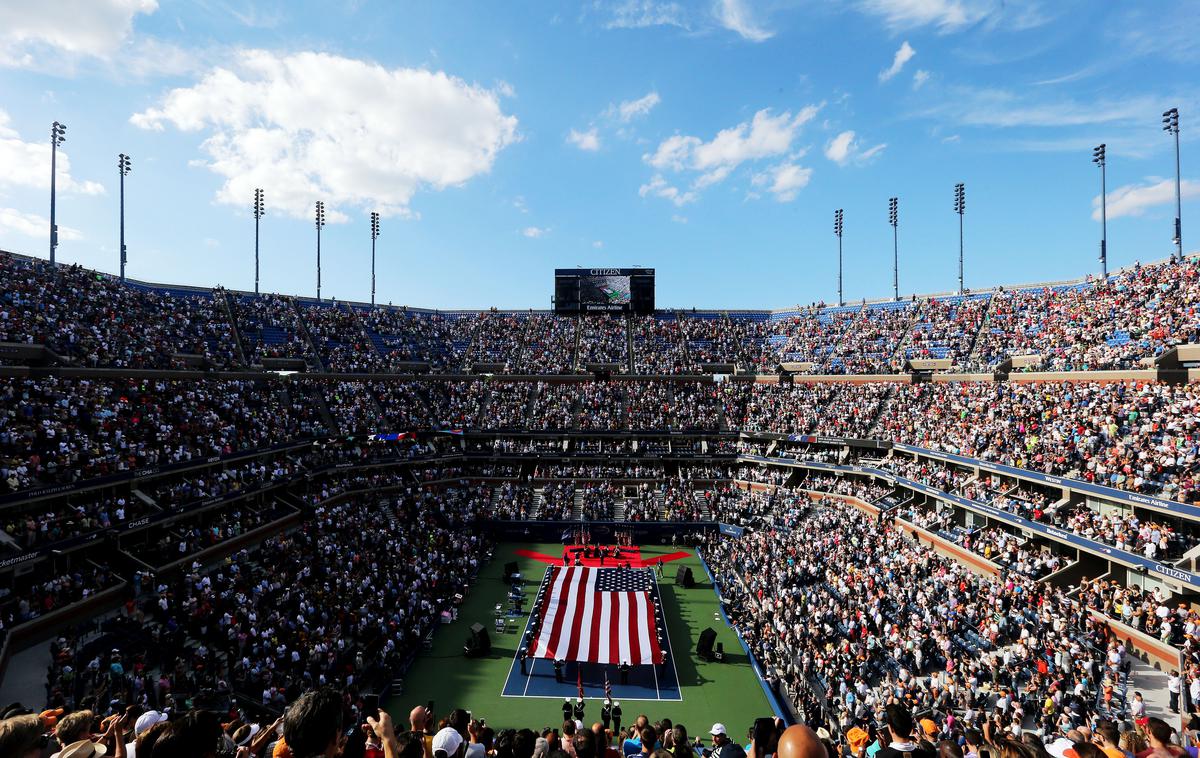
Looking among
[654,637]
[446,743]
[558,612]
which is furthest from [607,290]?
[446,743]

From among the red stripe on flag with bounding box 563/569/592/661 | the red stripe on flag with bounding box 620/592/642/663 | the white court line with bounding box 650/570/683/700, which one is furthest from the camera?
the red stripe on flag with bounding box 563/569/592/661

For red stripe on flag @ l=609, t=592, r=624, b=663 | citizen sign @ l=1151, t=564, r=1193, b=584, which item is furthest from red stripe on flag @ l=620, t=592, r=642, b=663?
citizen sign @ l=1151, t=564, r=1193, b=584

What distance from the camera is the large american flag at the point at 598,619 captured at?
21516mm

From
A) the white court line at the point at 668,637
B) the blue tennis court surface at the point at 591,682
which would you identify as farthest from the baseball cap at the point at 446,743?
the white court line at the point at 668,637

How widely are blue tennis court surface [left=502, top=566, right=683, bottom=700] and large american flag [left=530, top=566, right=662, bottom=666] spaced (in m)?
0.58

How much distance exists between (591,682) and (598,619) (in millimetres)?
3830

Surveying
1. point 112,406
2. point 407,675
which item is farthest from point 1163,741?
point 112,406

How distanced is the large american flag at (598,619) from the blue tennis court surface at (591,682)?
580mm

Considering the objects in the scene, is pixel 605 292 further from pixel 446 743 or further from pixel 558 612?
pixel 446 743

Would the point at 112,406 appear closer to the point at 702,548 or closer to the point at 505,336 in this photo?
the point at 702,548

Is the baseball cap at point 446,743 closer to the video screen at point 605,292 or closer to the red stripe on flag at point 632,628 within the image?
the red stripe on flag at point 632,628

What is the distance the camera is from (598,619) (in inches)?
964

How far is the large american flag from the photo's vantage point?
2152cm

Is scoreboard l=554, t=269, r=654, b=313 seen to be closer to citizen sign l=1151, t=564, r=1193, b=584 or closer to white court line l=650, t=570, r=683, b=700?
white court line l=650, t=570, r=683, b=700
